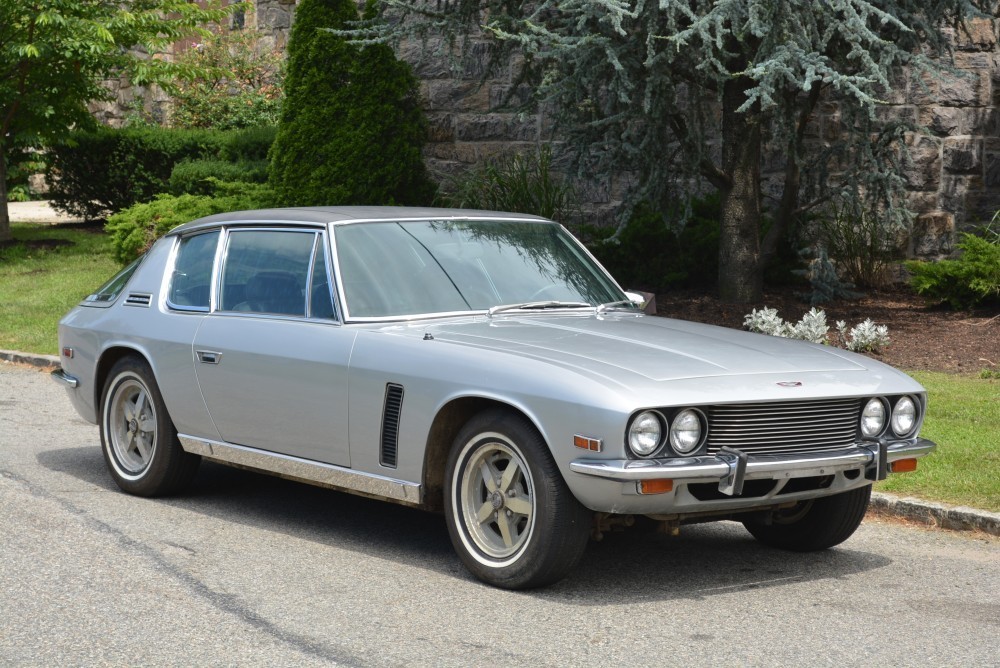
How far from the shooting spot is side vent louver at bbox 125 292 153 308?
755 cm

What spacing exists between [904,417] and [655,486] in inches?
55.7

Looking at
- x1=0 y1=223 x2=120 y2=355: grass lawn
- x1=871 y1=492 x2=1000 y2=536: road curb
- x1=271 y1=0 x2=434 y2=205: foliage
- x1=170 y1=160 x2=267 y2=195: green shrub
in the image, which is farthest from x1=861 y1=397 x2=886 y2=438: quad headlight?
x1=170 y1=160 x2=267 y2=195: green shrub

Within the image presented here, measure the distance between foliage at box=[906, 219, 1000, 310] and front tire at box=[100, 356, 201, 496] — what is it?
335 inches

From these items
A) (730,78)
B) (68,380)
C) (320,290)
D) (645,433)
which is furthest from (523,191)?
(645,433)

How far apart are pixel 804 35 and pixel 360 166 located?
7046 millimetres

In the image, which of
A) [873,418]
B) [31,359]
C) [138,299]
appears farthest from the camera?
[31,359]

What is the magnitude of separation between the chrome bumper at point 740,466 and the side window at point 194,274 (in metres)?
2.85

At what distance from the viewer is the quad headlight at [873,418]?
5832mm

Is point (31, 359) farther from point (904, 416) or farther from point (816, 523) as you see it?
point (904, 416)

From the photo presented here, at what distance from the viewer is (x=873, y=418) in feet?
19.3

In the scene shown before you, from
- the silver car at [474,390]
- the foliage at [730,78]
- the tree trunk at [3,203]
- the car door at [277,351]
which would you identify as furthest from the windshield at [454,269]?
the tree trunk at [3,203]

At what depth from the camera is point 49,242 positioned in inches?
822

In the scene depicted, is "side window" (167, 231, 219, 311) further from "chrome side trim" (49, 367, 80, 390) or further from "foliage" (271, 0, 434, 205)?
"foliage" (271, 0, 434, 205)

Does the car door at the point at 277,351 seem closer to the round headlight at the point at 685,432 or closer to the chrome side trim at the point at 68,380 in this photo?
the chrome side trim at the point at 68,380
